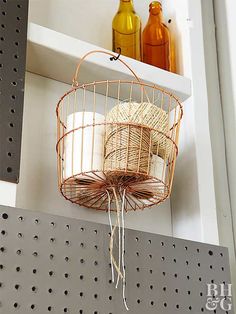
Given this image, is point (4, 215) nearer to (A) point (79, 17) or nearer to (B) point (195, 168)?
(B) point (195, 168)

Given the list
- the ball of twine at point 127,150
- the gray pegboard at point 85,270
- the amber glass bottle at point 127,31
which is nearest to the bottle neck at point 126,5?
the amber glass bottle at point 127,31

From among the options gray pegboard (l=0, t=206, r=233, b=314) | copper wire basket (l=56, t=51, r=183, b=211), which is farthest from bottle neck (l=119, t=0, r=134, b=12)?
gray pegboard (l=0, t=206, r=233, b=314)

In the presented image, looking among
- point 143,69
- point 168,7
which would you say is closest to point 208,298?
point 143,69

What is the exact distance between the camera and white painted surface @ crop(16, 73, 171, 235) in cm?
128

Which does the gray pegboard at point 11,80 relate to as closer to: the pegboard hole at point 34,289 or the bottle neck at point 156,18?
the pegboard hole at point 34,289

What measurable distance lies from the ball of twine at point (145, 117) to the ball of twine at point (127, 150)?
22 mm

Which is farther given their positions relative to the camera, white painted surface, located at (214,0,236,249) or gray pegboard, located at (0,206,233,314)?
white painted surface, located at (214,0,236,249)

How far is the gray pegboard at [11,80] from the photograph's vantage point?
1126 millimetres

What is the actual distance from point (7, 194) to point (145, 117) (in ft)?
1.11

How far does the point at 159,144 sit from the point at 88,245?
28cm

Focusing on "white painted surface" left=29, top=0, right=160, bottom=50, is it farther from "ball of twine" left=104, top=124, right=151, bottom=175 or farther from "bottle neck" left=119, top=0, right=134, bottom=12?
"ball of twine" left=104, top=124, right=151, bottom=175

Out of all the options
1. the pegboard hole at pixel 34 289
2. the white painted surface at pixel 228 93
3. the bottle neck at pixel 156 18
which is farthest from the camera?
the bottle neck at pixel 156 18

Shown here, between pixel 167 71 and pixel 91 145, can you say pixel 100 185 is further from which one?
pixel 167 71

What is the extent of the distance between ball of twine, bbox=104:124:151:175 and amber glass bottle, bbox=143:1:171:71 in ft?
1.60
